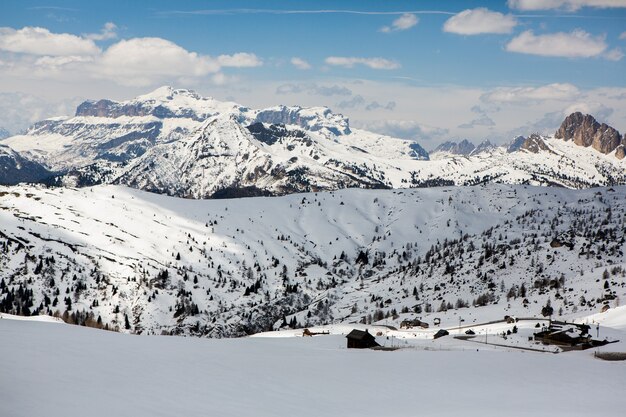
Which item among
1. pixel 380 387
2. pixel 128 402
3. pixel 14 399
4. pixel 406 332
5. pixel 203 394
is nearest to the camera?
pixel 14 399

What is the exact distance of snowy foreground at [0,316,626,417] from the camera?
36156mm

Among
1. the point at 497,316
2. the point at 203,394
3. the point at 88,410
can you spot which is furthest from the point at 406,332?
the point at 88,410

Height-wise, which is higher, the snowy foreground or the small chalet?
the snowy foreground

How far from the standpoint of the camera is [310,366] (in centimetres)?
5831

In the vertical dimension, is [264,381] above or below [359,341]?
above

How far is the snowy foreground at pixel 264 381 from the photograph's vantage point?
3616 cm

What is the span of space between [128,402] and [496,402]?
3013 centimetres

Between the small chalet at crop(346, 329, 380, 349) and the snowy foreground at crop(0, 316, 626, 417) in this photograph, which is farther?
the small chalet at crop(346, 329, 380, 349)

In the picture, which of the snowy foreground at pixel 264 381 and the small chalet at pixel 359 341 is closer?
the snowy foreground at pixel 264 381

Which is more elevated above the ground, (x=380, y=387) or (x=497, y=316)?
(x=380, y=387)

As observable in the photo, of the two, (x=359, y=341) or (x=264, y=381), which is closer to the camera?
(x=264, y=381)

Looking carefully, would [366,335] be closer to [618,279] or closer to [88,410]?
[88,410]

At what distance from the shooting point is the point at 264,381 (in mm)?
47750

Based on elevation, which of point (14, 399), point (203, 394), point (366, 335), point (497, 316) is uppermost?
point (14, 399)
